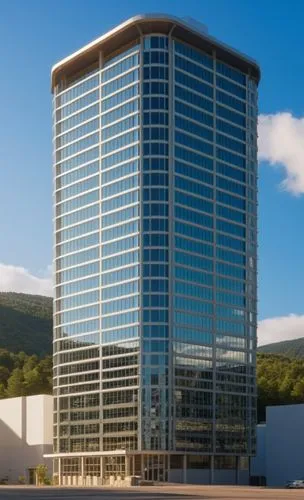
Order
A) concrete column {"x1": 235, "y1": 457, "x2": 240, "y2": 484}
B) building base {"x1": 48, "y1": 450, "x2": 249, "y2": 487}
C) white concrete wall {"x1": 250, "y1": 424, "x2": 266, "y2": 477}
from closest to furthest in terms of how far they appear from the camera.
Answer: building base {"x1": 48, "y1": 450, "x2": 249, "y2": 487}, concrete column {"x1": 235, "y1": 457, "x2": 240, "y2": 484}, white concrete wall {"x1": 250, "y1": 424, "x2": 266, "y2": 477}

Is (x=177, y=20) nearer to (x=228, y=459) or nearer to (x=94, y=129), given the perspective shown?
(x=94, y=129)

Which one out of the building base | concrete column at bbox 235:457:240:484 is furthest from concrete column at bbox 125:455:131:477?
concrete column at bbox 235:457:240:484

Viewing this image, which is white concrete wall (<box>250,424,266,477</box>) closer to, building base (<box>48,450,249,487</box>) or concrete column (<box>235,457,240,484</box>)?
concrete column (<box>235,457,240,484</box>)

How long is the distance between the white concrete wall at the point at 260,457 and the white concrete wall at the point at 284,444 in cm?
1051

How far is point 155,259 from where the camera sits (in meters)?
169

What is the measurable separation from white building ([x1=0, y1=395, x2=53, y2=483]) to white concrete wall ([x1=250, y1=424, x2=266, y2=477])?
40922 mm

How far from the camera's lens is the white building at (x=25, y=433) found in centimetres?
18512

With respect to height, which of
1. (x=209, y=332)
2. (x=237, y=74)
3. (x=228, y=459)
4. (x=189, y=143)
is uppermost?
(x=237, y=74)

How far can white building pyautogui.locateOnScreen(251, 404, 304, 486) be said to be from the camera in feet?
559

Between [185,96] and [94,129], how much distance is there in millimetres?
19679

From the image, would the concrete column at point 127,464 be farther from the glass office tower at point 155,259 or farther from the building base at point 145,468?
the glass office tower at point 155,259

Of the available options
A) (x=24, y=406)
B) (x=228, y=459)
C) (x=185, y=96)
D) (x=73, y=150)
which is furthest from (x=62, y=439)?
(x=185, y=96)

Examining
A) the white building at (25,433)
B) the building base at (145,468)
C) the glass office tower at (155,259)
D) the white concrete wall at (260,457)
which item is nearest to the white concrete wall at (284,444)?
the glass office tower at (155,259)

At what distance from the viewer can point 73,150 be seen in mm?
189875
